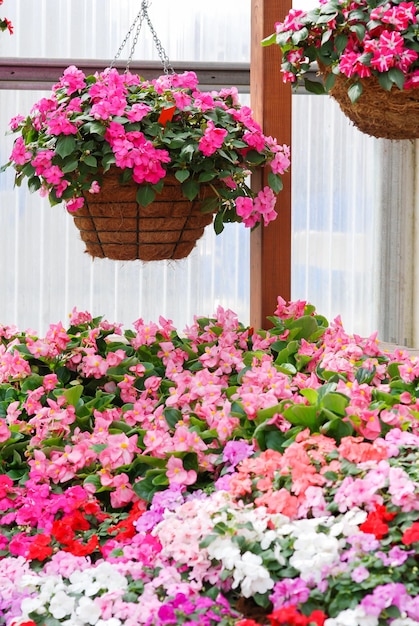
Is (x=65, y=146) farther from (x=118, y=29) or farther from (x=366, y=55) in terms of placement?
(x=118, y=29)

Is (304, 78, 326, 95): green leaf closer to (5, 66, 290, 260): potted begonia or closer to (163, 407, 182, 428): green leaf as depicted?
(5, 66, 290, 260): potted begonia

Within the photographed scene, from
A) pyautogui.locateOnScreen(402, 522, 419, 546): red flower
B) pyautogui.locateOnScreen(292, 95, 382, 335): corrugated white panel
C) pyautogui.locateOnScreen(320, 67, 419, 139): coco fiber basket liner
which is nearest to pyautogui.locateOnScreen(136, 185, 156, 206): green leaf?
pyautogui.locateOnScreen(320, 67, 419, 139): coco fiber basket liner

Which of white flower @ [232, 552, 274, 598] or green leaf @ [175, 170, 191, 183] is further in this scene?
green leaf @ [175, 170, 191, 183]

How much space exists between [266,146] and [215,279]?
184cm

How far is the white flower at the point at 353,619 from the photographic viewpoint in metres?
1.17

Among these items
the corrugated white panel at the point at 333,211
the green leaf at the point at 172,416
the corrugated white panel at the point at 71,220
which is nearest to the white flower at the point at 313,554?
the green leaf at the point at 172,416

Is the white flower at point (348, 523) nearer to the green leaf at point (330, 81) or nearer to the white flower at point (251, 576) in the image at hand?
the white flower at point (251, 576)

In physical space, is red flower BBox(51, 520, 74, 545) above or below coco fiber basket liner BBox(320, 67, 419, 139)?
below

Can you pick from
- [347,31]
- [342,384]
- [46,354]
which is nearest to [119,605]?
[342,384]

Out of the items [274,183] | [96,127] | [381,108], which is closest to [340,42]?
[381,108]

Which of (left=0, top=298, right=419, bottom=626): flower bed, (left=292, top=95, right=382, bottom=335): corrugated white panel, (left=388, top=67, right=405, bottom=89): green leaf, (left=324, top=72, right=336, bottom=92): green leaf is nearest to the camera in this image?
(left=0, top=298, right=419, bottom=626): flower bed

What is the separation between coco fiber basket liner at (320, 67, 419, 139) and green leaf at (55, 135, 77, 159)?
587mm

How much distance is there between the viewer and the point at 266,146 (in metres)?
2.28

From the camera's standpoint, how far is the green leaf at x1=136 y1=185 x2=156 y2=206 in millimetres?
2055
